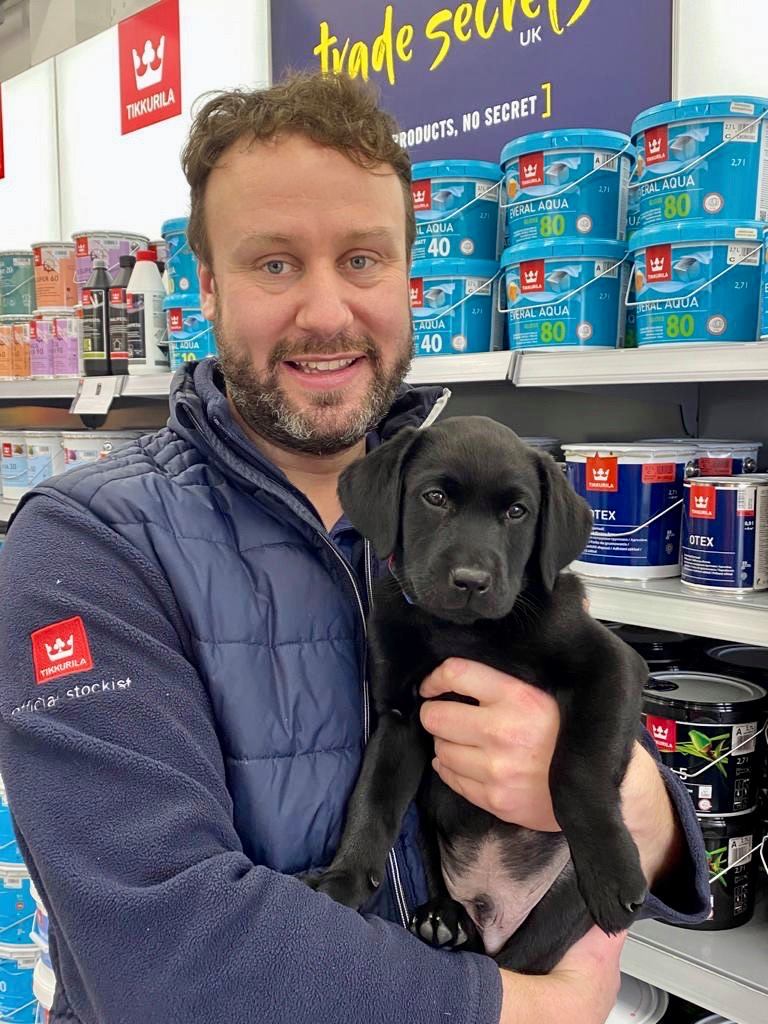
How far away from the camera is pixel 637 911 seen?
0.92 metres

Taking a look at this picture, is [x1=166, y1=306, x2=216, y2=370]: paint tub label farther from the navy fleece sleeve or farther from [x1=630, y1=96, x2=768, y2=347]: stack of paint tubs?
the navy fleece sleeve

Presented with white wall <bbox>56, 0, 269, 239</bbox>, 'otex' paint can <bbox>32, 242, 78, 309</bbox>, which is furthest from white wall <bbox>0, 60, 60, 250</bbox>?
'otex' paint can <bbox>32, 242, 78, 309</bbox>

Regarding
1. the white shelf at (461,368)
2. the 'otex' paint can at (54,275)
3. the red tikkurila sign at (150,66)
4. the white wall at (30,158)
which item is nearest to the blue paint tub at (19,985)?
the 'otex' paint can at (54,275)

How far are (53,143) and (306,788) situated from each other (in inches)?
159

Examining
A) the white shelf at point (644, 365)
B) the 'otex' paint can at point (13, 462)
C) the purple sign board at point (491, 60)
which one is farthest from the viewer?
the 'otex' paint can at point (13, 462)

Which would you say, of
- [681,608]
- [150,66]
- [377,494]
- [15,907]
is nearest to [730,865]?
[681,608]

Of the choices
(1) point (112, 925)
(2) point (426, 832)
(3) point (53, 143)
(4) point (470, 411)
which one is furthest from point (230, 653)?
(3) point (53, 143)

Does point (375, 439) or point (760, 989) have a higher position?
point (375, 439)

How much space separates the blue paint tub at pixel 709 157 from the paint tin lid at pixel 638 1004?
→ 145 centimetres

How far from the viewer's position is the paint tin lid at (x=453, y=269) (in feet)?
5.73

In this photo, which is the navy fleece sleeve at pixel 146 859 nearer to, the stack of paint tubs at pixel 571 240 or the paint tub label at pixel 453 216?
the stack of paint tubs at pixel 571 240

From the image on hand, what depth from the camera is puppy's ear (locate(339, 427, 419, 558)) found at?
1036 millimetres

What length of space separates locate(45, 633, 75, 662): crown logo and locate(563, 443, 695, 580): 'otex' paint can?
1.01 m

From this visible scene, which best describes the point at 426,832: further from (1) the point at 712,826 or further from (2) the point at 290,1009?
(1) the point at 712,826
